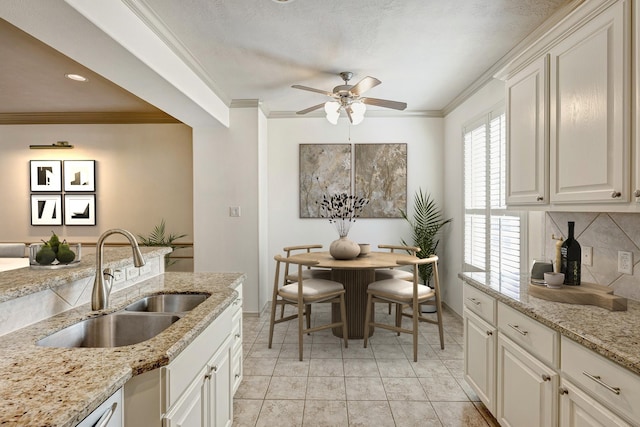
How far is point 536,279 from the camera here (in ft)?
6.80

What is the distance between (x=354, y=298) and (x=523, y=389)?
6.91ft

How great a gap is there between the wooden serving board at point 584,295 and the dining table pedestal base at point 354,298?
198cm

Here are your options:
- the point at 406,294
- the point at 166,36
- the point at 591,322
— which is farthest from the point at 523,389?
the point at 166,36

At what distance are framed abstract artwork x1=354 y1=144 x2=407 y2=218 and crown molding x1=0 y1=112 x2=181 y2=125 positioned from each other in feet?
8.93

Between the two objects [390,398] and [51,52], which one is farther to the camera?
[51,52]

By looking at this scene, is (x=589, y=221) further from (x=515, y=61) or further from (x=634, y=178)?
(x=515, y=61)

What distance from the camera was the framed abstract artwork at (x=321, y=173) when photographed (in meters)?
4.99

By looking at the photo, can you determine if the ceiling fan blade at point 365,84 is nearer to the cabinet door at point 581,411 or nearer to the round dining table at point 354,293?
the round dining table at point 354,293

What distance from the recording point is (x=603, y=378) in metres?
1.28

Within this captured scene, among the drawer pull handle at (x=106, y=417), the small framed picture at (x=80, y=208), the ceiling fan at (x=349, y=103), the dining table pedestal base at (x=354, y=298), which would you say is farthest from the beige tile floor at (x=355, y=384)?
the small framed picture at (x=80, y=208)

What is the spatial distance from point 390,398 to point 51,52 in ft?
12.9

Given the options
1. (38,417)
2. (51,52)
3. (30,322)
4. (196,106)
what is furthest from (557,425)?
(51,52)

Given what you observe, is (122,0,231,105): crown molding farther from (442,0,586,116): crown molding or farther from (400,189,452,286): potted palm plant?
(400,189,452,286): potted palm plant

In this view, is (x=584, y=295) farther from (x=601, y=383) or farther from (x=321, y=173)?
(x=321, y=173)
